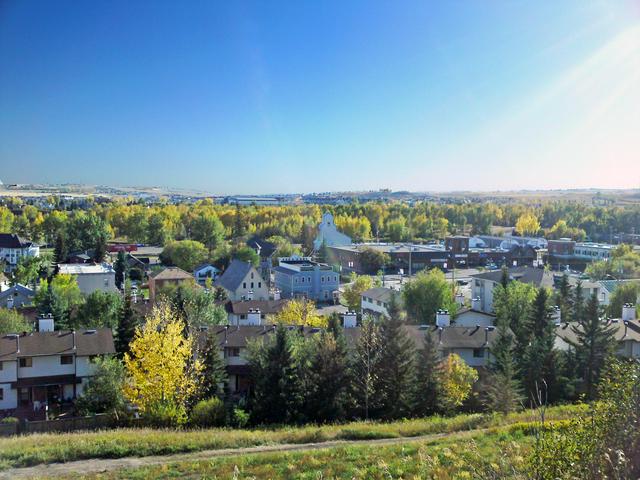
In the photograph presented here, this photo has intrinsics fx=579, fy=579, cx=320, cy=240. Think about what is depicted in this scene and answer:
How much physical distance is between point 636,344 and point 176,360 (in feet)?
43.7

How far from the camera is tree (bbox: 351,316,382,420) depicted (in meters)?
12.7

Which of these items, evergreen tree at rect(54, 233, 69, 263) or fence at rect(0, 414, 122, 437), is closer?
fence at rect(0, 414, 122, 437)

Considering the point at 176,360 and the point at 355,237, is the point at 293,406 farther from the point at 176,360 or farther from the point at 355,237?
the point at 355,237

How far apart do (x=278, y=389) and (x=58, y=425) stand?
14.6ft

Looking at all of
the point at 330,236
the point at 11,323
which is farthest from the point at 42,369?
the point at 330,236

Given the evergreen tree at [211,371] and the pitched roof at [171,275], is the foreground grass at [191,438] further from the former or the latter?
the pitched roof at [171,275]

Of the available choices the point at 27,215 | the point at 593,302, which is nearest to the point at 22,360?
the point at 593,302

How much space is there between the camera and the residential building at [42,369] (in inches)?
554

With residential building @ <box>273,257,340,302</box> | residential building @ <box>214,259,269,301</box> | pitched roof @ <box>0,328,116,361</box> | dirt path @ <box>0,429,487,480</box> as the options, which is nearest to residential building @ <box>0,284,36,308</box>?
residential building @ <box>214,259,269,301</box>

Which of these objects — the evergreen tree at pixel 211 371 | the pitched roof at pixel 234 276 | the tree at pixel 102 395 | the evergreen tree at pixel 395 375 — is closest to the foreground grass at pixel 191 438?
the evergreen tree at pixel 395 375

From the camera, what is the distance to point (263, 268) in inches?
1631

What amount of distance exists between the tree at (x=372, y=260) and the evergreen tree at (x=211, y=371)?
96.1 feet

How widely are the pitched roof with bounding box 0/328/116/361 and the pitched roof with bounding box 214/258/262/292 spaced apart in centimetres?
1280

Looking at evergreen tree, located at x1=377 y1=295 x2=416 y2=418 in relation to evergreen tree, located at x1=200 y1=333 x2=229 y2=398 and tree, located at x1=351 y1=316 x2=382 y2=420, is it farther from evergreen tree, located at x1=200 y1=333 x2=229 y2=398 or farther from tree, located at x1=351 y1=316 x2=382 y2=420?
evergreen tree, located at x1=200 y1=333 x2=229 y2=398
